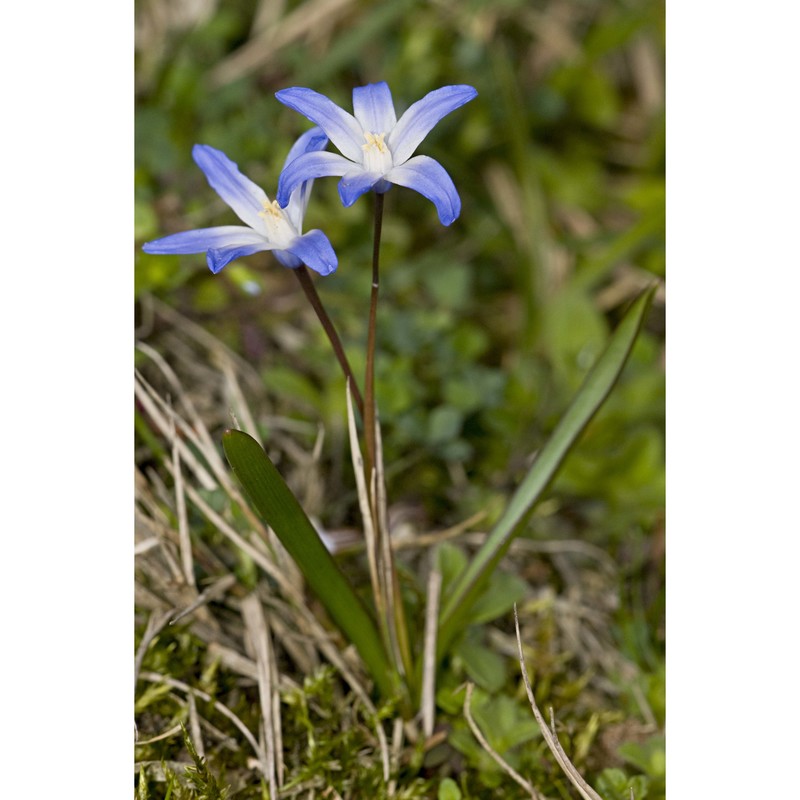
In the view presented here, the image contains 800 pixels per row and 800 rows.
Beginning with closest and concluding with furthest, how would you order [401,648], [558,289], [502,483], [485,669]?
[401,648] < [485,669] < [502,483] < [558,289]

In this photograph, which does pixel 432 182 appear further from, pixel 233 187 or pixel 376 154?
pixel 233 187

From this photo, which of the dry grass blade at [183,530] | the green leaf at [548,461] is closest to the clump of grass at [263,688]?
the dry grass blade at [183,530]

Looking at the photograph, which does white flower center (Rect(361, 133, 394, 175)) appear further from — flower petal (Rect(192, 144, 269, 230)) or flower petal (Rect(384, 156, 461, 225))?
flower petal (Rect(192, 144, 269, 230))

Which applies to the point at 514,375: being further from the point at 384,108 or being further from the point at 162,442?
the point at 384,108

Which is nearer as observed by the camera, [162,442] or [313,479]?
[162,442]

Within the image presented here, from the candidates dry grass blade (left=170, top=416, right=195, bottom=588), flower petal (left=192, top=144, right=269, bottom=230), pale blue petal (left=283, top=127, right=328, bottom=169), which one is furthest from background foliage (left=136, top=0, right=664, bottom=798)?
pale blue petal (left=283, top=127, right=328, bottom=169)

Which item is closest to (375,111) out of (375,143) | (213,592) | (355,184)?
(375,143)

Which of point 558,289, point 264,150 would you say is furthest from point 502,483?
point 264,150
